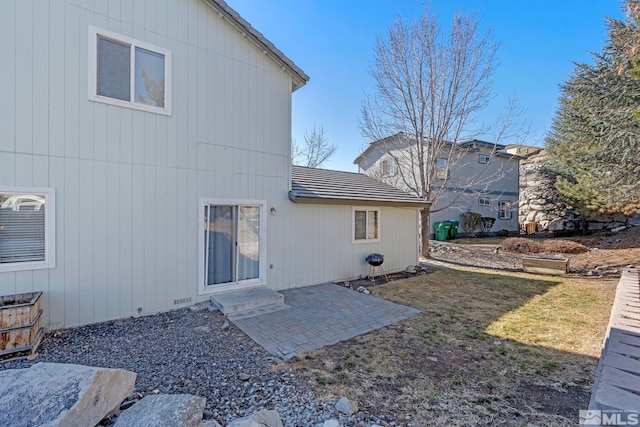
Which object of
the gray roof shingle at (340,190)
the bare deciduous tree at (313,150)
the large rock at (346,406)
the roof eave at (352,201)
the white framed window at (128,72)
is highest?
the bare deciduous tree at (313,150)

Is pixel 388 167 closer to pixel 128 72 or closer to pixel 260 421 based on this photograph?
pixel 128 72

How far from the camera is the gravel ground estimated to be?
3049 millimetres

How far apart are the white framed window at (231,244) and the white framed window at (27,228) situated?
2347 mm

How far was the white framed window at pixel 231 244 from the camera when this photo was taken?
626 cm

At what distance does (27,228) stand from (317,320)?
4.99 m

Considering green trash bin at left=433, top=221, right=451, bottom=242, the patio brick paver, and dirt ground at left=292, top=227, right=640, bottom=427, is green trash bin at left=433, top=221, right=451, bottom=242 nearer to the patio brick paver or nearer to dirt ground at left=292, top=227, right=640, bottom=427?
dirt ground at left=292, top=227, right=640, bottom=427

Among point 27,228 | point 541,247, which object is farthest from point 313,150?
point 27,228

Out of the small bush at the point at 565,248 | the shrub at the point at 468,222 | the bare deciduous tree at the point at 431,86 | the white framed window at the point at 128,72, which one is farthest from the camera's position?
the shrub at the point at 468,222

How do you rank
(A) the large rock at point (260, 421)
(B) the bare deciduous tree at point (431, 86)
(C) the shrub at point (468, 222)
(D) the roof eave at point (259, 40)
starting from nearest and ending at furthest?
1. (A) the large rock at point (260, 421)
2. (D) the roof eave at point (259, 40)
3. (B) the bare deciduous tree at point (431, 86)
4. (C) the shrub at point (468, 222)

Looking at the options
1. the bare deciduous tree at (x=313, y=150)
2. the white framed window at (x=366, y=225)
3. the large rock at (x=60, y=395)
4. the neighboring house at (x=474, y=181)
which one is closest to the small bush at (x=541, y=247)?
the neighboring house at (x=474, y=181)

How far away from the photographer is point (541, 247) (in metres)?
14.1

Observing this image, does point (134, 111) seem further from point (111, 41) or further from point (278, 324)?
point (278, 324)

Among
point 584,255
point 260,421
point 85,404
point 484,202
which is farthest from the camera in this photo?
point 484,202

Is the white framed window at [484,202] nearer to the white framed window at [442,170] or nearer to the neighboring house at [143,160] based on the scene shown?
the white framed window at [442,170]
